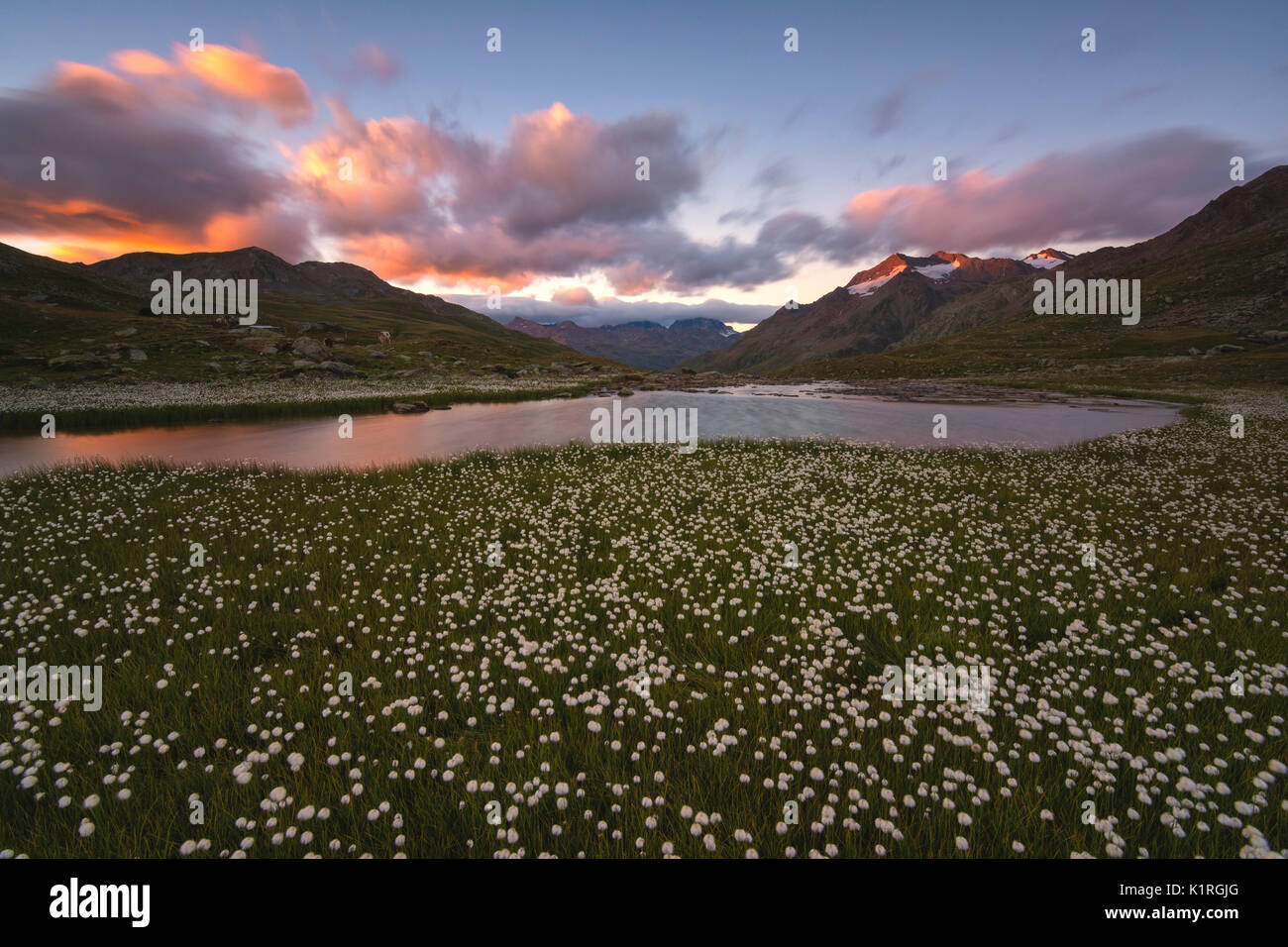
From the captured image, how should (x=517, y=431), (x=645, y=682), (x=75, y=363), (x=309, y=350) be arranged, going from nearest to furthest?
(x=645, y=682) → (x=517, y=431) → (x=75, y=363) → (x=309, y=350)

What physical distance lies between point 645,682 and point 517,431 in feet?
101

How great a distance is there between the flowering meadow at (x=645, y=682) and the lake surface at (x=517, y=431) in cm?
1203

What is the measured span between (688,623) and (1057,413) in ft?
172

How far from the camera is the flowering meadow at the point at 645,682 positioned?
437 cm

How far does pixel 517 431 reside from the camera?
35.4 meters

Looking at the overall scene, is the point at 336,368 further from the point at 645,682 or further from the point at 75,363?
the point at 645,682

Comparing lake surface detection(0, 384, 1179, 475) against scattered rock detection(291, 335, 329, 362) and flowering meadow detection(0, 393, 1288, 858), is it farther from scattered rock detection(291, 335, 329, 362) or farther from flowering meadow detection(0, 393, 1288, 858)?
scattered rock detection(291, 335, 329, 362)

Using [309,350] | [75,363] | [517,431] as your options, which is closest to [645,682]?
[517,431]

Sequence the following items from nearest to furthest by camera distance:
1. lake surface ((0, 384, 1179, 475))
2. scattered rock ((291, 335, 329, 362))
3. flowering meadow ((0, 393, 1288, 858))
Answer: flowering meadow ((0, 393, 1288, 858)) → lake surface ((0, 384, 1179, 475)) → scattered rock ((291, 335, 329, 362))

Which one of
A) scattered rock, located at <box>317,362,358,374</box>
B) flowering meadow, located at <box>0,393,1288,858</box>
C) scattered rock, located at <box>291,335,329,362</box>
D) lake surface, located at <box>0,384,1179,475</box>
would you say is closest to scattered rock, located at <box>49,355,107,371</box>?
scattered rock, located at <box>317,362,358,374</box>

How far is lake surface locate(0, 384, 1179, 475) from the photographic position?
82.1ft

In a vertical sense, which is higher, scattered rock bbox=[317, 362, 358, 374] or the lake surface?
scattered rock bbox=[317, 362, 358, 374]

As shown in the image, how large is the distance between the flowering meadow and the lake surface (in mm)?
12028

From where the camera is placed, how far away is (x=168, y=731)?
225 inches
